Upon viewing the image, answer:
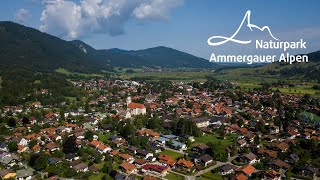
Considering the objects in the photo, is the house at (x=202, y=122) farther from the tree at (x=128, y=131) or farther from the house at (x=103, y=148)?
the house at (x=103, y=148)

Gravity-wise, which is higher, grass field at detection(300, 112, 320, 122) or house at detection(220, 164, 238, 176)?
grass field at detection(300, 112, 320, 122)

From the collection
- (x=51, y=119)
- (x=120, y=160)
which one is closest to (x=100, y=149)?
(x=120, y=160)

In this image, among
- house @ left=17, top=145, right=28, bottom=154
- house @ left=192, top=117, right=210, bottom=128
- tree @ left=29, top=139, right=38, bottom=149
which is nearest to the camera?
house @ left=17, top=145, right=28, bottom=154

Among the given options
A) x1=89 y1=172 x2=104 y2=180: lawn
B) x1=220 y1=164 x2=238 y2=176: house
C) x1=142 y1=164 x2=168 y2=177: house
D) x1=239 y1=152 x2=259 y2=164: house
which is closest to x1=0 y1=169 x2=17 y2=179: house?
x1=89 y1=172 x2=104 y2=180: lawn

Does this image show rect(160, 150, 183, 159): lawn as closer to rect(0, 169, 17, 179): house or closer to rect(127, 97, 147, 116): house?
rect(0, 169, 17, 179): house

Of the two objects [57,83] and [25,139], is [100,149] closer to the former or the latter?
[25,139]

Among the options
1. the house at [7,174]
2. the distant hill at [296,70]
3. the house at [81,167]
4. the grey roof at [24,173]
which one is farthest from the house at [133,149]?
the distant hill at [296,70]
